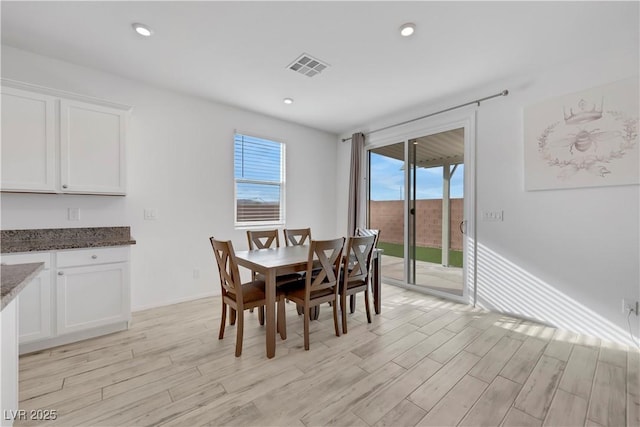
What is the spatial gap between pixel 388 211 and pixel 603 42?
286 centimetres

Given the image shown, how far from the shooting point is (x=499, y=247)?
3061mm

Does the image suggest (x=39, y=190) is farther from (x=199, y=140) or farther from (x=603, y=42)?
(x=603, y=42)

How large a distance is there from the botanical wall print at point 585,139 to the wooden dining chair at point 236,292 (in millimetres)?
2938

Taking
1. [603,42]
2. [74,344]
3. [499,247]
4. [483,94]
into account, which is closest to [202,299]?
[74,344]

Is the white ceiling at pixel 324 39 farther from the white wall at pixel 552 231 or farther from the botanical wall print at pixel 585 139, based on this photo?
the botanical wall print at pixel 585 139

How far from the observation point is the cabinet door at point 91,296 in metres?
2.25

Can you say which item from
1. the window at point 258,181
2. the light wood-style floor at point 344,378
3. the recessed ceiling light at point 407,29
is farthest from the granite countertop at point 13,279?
the recessed ceiling light at point 407,29

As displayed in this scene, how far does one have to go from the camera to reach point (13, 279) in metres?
1.12

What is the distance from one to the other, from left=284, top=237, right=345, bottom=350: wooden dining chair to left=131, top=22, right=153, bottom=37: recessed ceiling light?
7.20 ft

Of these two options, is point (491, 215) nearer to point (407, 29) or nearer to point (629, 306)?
point (629, 306)

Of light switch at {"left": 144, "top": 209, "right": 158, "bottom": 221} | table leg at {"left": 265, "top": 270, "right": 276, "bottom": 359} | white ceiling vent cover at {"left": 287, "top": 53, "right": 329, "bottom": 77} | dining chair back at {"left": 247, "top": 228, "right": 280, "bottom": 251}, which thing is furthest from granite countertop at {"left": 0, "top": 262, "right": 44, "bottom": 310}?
white ceiling vent cover at {"left": 287, "top": 53, "right": 329, "bottom": 77}

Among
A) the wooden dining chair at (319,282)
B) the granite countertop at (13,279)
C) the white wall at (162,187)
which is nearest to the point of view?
the granite countertop at (13,279)

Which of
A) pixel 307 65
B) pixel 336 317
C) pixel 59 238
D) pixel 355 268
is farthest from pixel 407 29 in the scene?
pixel 59 238

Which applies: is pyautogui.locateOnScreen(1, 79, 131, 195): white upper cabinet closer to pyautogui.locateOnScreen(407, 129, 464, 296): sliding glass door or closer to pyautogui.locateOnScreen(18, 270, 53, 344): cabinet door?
pyautogui.locateOnScreen(18, 270, 53, 344): cabinet door
